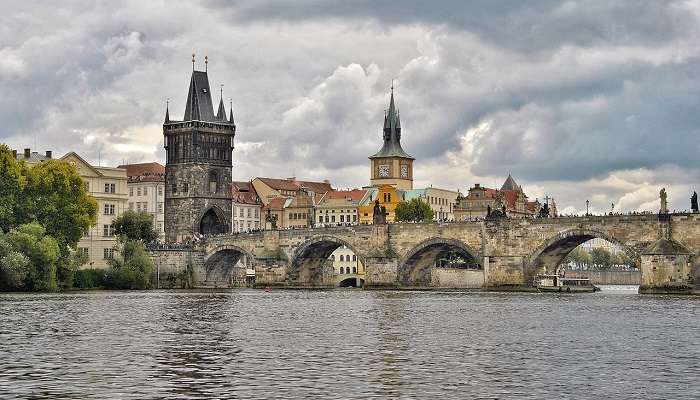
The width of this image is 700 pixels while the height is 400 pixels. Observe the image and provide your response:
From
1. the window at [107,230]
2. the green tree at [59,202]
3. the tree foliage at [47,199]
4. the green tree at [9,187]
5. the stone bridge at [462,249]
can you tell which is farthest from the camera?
the window at [107,230]

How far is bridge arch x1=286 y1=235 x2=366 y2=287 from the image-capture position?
376 ft

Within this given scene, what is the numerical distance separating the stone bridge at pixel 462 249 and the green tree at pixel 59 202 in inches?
1005

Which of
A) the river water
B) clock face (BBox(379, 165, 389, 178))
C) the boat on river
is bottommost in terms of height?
the river water

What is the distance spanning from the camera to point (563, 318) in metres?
58.6

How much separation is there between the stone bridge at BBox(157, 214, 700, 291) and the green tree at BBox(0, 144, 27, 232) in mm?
31020

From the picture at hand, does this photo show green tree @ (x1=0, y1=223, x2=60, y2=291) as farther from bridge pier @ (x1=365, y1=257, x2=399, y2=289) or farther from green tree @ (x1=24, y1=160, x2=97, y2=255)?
bridge pier @ (x1=365, y1=257, x2=399, y2=289)

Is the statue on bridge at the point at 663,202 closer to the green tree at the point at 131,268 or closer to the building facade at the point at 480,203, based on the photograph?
the green tree at the point at 131,268

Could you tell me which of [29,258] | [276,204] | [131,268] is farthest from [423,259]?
[276,204]

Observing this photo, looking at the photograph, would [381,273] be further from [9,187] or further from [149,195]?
[149,195]

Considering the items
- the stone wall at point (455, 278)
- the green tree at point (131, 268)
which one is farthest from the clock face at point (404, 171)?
the green tree at point (131, 268)

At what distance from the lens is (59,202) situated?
95.1 metres

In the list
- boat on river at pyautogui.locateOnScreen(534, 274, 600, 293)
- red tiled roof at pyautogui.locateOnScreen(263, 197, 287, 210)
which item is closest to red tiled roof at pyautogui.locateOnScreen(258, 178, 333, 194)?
red tiled roof at pyautogui.locateOnScreen(263, 197, 287, 210)

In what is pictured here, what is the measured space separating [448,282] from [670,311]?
53.8m

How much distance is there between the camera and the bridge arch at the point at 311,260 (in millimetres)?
114688
